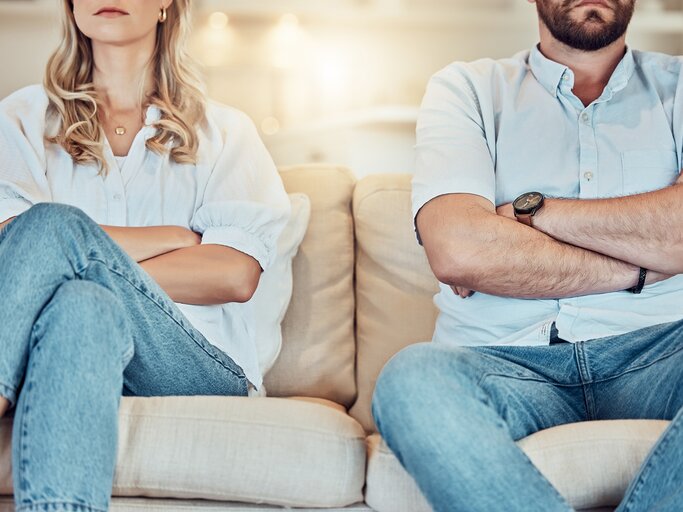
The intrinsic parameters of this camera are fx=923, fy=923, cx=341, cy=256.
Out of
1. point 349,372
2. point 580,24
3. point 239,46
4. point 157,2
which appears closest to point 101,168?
point 157,2

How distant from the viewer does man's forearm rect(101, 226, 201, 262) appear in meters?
1.66

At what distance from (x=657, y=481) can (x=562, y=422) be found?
0.26 meters

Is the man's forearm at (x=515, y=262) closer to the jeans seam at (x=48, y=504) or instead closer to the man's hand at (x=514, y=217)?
the man's hand at (x=514, y=217)

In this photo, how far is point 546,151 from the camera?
173cm

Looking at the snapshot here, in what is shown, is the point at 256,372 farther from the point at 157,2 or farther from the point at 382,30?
the point at 382,30

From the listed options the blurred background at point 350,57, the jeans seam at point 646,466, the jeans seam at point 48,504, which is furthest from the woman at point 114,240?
the blurred background at point 350,57

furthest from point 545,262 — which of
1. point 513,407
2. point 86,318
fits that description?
point 86,318

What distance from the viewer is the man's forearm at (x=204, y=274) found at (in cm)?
163

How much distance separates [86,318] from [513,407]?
63 centimetres

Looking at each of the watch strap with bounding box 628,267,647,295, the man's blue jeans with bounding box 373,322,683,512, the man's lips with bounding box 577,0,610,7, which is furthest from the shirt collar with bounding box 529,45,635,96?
the man's blue jeans with bounding box 373,322,683,512

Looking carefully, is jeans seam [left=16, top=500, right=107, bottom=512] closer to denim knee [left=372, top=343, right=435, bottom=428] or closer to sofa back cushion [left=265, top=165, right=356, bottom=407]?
denim knee [left=372, top=343, right=435, bottom=428]

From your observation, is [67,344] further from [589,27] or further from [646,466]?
[589,27]

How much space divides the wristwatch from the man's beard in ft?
1.38

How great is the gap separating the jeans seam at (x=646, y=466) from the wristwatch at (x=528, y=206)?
0.47 meters
